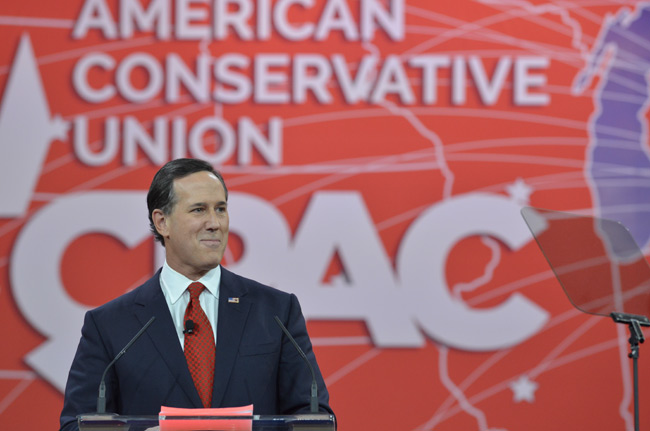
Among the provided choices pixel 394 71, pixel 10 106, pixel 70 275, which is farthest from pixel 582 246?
pixel 10 106

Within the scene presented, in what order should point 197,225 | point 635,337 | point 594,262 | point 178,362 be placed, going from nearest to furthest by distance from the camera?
point 178,362
point 197,225
point 635,337
point 594,262

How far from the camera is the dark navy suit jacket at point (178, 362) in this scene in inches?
88.9

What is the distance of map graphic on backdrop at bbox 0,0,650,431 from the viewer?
3893mm

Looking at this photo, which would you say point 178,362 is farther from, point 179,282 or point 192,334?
point 179,282

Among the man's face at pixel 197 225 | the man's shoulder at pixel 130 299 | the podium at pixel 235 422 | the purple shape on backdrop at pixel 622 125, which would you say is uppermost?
the purple shape on backdrop at pixel 622 125

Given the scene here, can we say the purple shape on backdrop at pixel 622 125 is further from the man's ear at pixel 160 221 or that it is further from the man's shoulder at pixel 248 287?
the man's ear at pixel 160 221

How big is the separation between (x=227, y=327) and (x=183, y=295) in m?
0.17

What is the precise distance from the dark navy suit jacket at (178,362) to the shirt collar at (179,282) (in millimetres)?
23

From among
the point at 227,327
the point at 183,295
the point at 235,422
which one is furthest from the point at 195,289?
the point at 235,422

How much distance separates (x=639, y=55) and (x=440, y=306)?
149 centimetres

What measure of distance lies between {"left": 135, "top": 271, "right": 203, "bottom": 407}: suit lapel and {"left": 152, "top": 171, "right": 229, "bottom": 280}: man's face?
0.11 metres

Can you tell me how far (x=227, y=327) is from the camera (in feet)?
7.62

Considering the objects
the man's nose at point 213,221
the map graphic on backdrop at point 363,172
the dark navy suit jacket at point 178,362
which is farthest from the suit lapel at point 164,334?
the map graphic on backdrop at point 363,172

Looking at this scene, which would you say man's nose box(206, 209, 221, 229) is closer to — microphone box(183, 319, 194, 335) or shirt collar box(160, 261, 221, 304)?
shirt collar box(160, 261, 221, 304)
